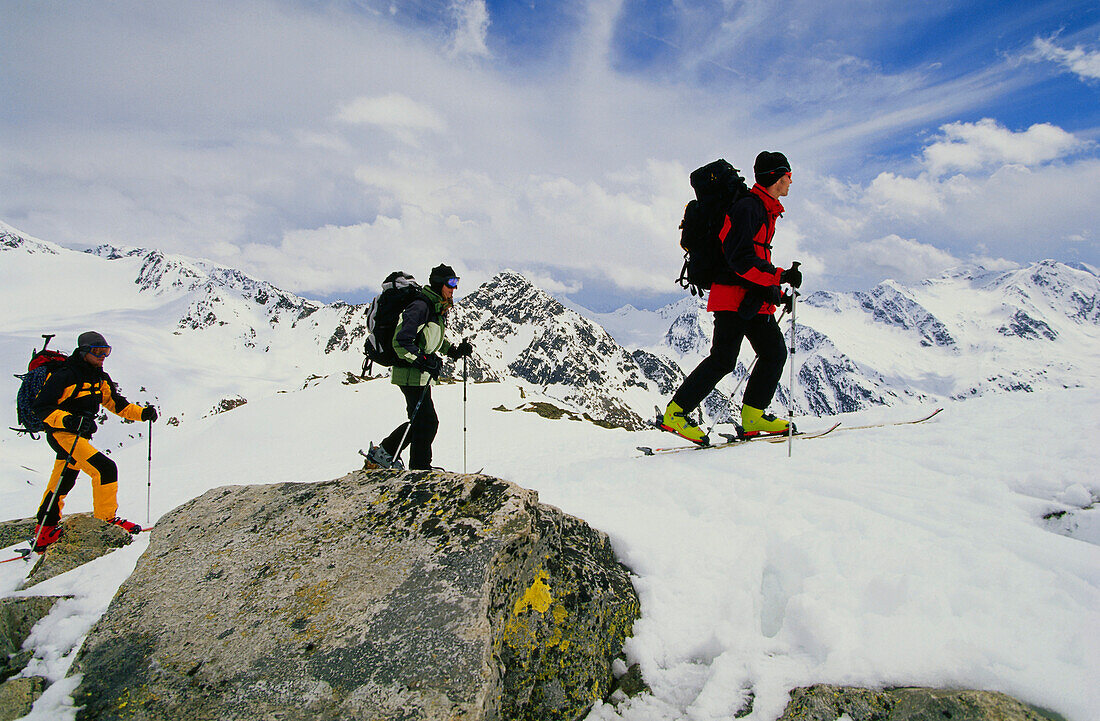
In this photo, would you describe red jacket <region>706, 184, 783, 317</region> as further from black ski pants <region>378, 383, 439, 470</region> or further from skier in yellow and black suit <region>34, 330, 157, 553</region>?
skier in yellow and black suit <region>34, 330, 157, 553</region>

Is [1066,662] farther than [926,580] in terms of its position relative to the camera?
No

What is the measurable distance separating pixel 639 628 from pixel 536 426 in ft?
50.8

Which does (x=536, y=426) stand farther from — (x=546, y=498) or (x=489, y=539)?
(x=489, y=539)

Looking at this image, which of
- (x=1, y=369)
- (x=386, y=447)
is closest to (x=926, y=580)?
(x=386, y=447)

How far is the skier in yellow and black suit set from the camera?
294 inches

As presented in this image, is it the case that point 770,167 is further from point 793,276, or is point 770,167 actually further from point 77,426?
point 77,426

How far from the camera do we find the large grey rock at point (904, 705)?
2.07 metres

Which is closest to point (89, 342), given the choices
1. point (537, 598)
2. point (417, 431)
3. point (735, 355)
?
point (417, 431)

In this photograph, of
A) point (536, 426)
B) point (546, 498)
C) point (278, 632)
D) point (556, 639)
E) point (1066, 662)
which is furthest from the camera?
point (536, 426)

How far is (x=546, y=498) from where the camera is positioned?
541 centimetres

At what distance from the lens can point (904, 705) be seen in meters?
2.22

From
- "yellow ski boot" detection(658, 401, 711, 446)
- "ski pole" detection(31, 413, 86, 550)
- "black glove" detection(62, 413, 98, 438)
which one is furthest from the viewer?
"black glove" detection(62, 413, 98, 438)

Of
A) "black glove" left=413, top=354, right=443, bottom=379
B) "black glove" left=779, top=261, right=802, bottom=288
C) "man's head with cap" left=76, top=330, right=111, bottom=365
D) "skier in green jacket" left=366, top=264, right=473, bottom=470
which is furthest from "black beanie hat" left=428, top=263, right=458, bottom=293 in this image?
"man's head with cap" left=76, top=330, right=111, bottom=365

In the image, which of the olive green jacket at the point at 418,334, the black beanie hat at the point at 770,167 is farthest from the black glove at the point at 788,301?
the olive green jacket at the point at 418,334
